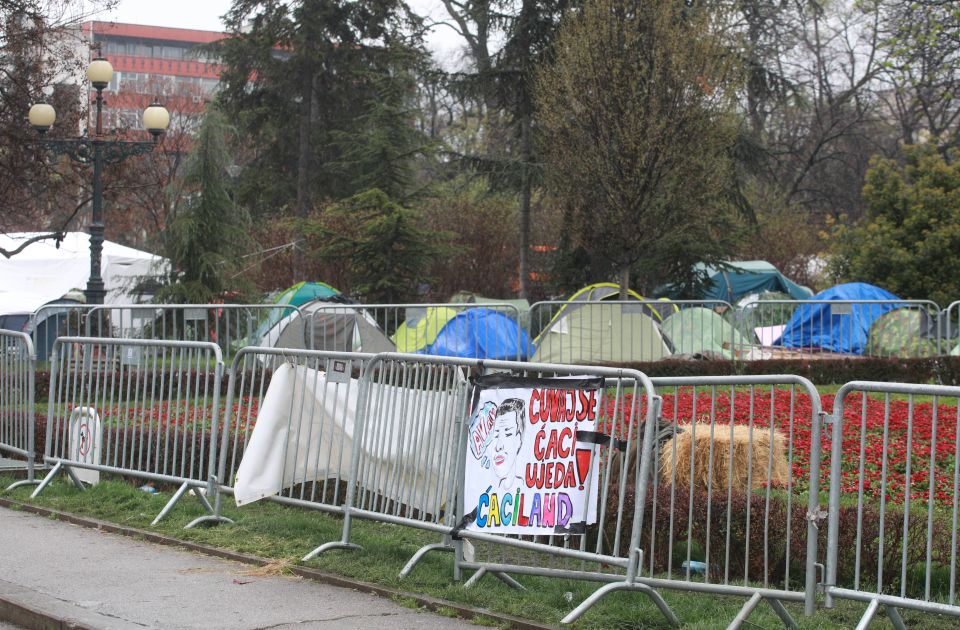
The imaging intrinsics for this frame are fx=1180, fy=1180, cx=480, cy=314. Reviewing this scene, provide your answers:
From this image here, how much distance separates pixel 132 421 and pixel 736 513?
5276mm

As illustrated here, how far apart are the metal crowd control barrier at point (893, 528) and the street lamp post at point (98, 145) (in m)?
12.1

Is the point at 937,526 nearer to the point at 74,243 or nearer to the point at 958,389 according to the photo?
the point at 958,389

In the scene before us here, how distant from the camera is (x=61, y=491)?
10.2m

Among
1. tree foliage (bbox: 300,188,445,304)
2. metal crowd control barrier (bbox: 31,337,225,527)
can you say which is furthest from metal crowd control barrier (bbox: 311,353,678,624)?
tree foliage (bbox: 300,188,445,304)

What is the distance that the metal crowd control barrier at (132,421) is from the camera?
928 cm

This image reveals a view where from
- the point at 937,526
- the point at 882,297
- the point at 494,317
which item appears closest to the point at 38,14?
the point at 494,317

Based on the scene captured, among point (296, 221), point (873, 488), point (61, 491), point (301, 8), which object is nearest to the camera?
point (873, 488)

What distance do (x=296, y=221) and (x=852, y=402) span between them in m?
16.9

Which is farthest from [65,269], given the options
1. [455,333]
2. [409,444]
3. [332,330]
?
[409,444]

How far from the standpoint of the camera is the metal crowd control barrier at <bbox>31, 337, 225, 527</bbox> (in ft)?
30.5

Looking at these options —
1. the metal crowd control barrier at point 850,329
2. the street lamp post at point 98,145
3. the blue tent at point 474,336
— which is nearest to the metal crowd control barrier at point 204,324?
the street lamp post at point 98,145

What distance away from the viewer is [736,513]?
695 centimetres

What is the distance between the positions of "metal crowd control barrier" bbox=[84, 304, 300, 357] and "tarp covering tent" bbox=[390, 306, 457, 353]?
6.16 feet

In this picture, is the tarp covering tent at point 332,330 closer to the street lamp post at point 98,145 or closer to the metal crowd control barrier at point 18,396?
the street lamp post at point 98,145
